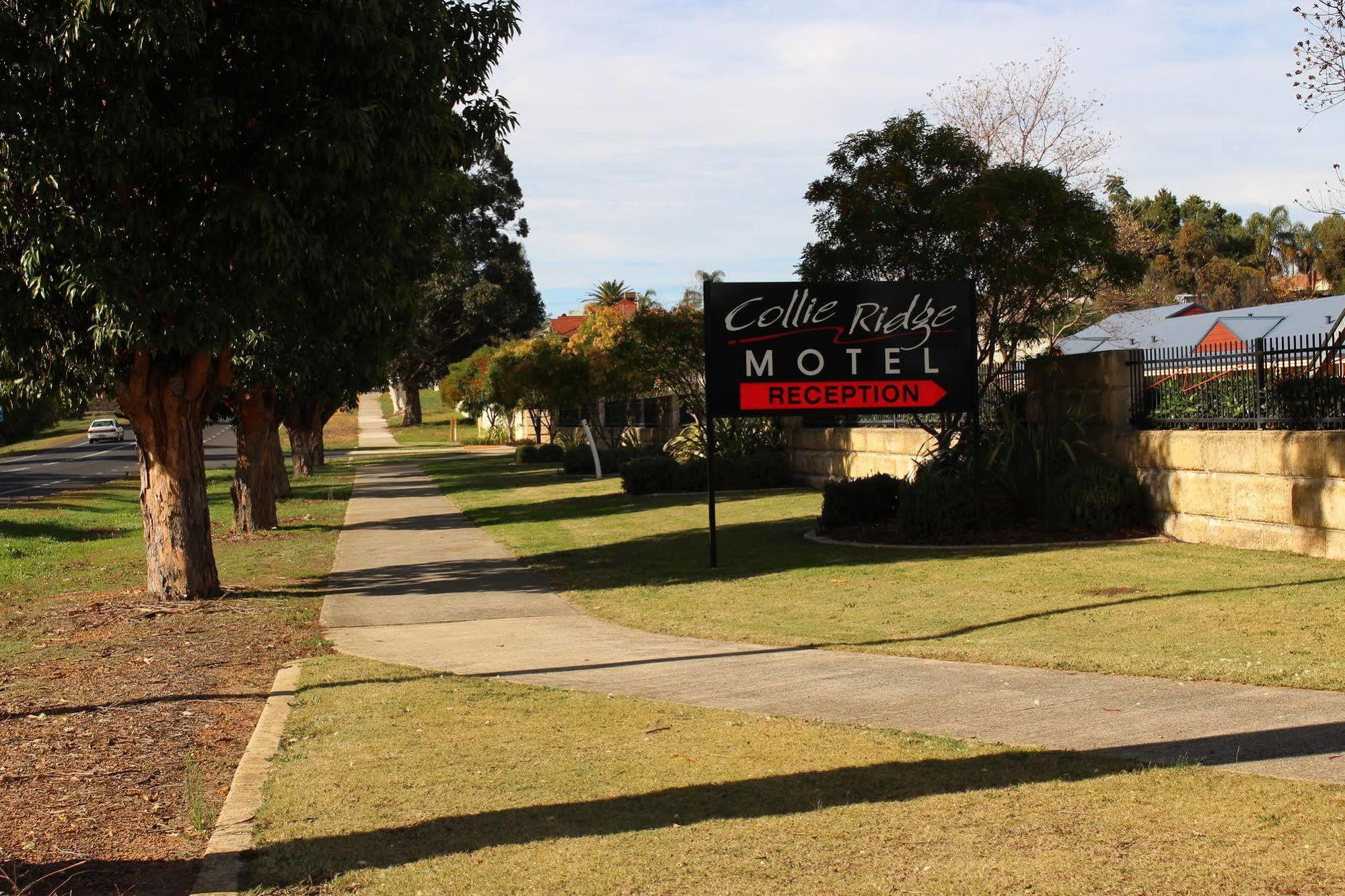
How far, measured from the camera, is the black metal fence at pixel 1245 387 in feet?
40.7

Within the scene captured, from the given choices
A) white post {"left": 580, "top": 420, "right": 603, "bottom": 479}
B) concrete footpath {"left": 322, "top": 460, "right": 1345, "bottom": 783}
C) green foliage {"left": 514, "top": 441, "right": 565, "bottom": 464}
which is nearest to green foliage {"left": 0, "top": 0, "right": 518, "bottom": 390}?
concrete footpath {"left": 322, "top": 460, "right": 1345, "bottom": 783}

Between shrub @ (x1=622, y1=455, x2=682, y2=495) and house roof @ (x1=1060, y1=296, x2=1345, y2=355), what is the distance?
1602 cm

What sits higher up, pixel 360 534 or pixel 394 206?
pixel 394 206

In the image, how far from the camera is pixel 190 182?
1166cm

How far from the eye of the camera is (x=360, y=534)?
66.9 feet

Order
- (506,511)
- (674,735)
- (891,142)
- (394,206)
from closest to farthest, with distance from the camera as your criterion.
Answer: (674,735) → (394,206) → (891,142) → (506,511)

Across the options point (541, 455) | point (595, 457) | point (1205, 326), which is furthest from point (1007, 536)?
point (1205, 326)

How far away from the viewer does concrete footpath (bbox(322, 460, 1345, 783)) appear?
20.4 ft

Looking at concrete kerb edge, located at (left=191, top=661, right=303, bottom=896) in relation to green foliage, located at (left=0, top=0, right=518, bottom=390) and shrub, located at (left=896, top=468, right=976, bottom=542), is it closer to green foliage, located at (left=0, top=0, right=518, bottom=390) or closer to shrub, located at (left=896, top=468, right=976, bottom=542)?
green foliage, located at (left=0, top=0, right=518, bottom=390)

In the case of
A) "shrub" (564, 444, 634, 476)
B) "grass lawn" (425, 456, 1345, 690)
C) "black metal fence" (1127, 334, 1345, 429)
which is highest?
"black metal fence" (1127, 334, 1345, 429)

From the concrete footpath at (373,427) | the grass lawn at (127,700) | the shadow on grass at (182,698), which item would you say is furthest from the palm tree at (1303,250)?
the shadow on grass at (182,698)

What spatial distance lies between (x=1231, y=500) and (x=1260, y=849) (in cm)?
938

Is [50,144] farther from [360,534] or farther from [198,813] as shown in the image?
[360,534]

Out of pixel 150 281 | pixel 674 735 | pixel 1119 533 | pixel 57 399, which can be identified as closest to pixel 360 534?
pixel 57 399
